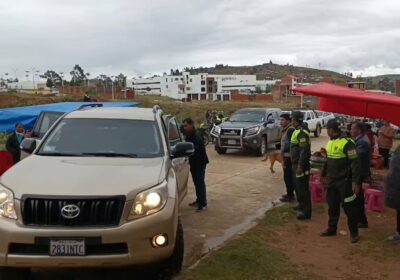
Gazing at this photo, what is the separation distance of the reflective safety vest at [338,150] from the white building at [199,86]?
92545mm

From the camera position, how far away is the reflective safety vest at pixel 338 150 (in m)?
6.95

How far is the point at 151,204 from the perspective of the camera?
4.72 meters

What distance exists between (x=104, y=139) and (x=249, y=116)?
13802 millimetres

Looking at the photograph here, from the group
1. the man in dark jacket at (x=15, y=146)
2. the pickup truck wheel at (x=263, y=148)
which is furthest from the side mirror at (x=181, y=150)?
the pickup truck wheel at (x=263, y=148)

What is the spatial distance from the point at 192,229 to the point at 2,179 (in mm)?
3556

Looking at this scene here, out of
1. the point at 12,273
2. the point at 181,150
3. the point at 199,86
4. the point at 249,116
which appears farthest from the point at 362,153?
the point at 199,86

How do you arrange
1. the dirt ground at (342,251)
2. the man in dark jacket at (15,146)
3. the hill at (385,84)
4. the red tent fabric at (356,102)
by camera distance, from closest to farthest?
the dirt ground at (342,251) < the red tent fabric at (356,102) < the man in dark jacket at (15,146) < the hill at (385,84)

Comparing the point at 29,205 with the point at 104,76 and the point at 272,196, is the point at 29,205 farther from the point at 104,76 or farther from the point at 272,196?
the point at 104,76

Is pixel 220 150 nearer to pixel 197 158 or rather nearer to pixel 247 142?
pixel 247 142

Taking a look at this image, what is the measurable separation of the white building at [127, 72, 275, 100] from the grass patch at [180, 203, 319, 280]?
92985mm

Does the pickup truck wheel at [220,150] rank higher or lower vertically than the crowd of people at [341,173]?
lower

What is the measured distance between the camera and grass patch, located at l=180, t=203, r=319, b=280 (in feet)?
18.4

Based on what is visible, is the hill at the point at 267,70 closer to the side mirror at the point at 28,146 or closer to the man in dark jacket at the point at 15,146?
the man in dark jacket at the point at 15,146

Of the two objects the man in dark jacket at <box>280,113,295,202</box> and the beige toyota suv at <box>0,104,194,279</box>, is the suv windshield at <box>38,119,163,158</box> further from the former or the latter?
the man in dark jacket at <box>280,113,295,202</box>
